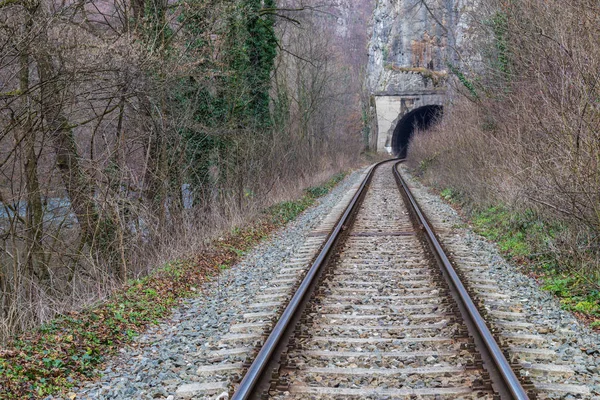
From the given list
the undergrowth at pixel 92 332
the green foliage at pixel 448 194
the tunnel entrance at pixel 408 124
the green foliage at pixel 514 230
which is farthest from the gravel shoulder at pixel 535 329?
the tunnel entrance at pixel 408 124

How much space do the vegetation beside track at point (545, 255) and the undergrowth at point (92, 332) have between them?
14.8 ft

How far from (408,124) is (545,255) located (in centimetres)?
5182

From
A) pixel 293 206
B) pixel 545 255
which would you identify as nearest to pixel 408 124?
pixel 293 206

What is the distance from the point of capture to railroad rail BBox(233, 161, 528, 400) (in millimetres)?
4277

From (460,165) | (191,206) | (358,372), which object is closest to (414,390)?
(358,372)

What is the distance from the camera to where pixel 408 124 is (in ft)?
195

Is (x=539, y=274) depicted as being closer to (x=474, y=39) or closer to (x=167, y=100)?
(x=167, y=100)

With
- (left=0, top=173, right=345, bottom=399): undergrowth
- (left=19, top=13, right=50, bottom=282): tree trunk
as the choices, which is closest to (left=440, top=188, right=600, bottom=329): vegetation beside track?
(left=0, top=173, right=345, bottom=399): undergrowth

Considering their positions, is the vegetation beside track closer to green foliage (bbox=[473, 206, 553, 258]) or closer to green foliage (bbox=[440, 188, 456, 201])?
green foliage (bbox=[473, 206, 553, 258])

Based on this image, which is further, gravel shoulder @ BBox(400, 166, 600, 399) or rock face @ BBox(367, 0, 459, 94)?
rock face @ BBox(367, 0, 459, 94)

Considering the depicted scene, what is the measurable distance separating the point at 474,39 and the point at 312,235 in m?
10.3

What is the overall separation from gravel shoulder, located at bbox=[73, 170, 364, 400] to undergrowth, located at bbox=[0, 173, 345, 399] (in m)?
0.17

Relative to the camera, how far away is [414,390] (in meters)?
4.24

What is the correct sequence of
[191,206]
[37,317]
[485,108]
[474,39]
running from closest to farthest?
[37,317]
[191,206]
[485,108]
[474,39]
